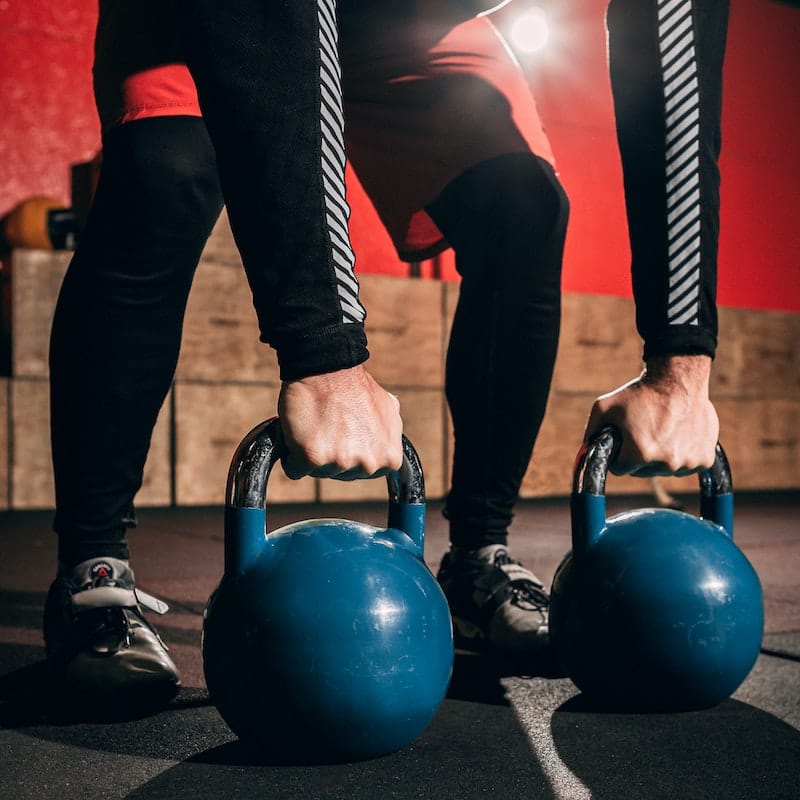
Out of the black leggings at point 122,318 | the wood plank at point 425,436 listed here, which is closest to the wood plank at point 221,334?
the wood plank at point 425,436

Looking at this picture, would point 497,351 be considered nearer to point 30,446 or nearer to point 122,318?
point 122,318

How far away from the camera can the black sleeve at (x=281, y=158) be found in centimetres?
82

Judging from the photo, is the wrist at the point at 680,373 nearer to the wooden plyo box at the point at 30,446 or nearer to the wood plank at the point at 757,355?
the wooden plyo box at the point at 30,446

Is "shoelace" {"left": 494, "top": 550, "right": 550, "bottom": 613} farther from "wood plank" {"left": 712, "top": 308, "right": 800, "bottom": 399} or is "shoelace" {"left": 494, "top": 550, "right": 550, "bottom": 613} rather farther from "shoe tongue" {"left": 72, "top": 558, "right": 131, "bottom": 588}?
"wood plank" {"left": 712, "top": 308, "right": 800, "bottom": 399}

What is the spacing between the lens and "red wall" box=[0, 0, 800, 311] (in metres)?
4.66

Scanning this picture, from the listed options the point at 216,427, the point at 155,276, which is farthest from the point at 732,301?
the point at 155,276

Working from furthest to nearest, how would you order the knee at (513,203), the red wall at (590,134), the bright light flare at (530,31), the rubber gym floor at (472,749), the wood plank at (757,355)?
the bright light flare at (530,31) < the wood plank at (757,355) < the red wall at (590,134) < the knee at (513,203) < the rubber gym floor at (472,749)

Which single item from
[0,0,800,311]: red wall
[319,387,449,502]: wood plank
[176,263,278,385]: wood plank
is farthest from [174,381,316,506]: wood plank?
[0,0,800,311]: red wall

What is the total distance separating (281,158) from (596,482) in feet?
1.41

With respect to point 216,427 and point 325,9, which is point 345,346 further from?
point 216,427

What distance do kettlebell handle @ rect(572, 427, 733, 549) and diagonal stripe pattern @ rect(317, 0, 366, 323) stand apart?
28cm

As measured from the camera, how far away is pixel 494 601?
4.14 ft

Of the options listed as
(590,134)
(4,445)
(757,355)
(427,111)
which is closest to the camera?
(427,111)

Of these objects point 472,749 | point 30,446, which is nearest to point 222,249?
point 30,446
